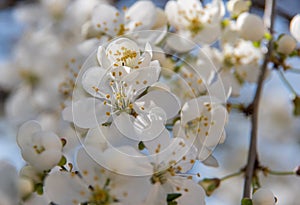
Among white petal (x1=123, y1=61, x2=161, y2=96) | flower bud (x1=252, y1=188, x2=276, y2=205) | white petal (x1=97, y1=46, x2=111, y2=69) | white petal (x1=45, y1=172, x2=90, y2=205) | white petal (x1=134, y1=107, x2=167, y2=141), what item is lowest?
white petal (x1=45, y1=172, x2=90, y2=205)

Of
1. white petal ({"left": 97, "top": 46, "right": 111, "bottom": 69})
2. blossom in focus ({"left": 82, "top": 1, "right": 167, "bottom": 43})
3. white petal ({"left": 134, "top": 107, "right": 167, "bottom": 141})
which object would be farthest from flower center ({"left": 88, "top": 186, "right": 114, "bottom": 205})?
blossom in focus ({"left": 82, "top": 1, "right": 167, "bottom": 43})

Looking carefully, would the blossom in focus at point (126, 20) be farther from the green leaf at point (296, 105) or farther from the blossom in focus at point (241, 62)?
the green leaf at point (296, 105)

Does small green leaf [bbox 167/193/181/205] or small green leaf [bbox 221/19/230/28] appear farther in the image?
small green leaf [bbox 221/19/230/28]

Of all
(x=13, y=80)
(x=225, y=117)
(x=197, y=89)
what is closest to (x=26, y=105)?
(x=13, y=80)

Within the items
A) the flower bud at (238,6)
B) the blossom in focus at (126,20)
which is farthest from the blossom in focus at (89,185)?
the flower bud at (238,6)

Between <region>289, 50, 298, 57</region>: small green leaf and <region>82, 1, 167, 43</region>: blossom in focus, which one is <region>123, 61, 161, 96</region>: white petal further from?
<region>289, 50, 298, 57</region>: small green leaf

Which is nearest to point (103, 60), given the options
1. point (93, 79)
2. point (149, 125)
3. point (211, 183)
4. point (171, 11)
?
point (93, 79)

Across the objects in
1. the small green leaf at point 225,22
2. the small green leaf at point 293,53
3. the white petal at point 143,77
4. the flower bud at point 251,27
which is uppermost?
the small green leaf at point 225,22
